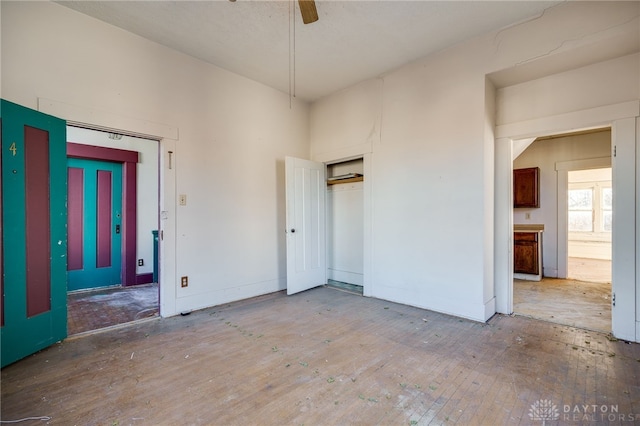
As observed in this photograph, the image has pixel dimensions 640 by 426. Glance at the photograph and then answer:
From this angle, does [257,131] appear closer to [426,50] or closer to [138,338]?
[426,50]

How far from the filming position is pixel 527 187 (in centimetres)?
558

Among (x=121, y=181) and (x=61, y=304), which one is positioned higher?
(x=121, y=181)

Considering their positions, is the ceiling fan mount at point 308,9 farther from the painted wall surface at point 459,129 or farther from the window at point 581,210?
the window at point 581,210

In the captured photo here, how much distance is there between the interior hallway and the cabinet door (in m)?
6.10

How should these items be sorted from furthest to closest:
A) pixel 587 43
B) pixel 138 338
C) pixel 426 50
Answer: pixel 426 50
pixel 138 338
pixel 587 43

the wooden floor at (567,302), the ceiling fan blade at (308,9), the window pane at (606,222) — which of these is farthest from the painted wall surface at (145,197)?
the window pane at (606,222)

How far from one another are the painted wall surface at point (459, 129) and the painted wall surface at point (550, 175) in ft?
9.62

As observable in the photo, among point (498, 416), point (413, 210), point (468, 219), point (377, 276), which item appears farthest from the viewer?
point (377, 276)

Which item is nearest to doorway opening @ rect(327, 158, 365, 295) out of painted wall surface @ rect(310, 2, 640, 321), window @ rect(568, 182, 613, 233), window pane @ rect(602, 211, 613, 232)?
painted wall surface @ rect(310, 2, 640, 321)

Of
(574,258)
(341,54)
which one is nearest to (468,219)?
(341,54)

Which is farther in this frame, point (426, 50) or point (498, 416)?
point (426, 50)

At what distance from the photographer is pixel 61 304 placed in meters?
2.73

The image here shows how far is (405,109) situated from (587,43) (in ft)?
5.94

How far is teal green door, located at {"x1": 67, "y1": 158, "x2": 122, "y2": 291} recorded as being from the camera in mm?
4566
